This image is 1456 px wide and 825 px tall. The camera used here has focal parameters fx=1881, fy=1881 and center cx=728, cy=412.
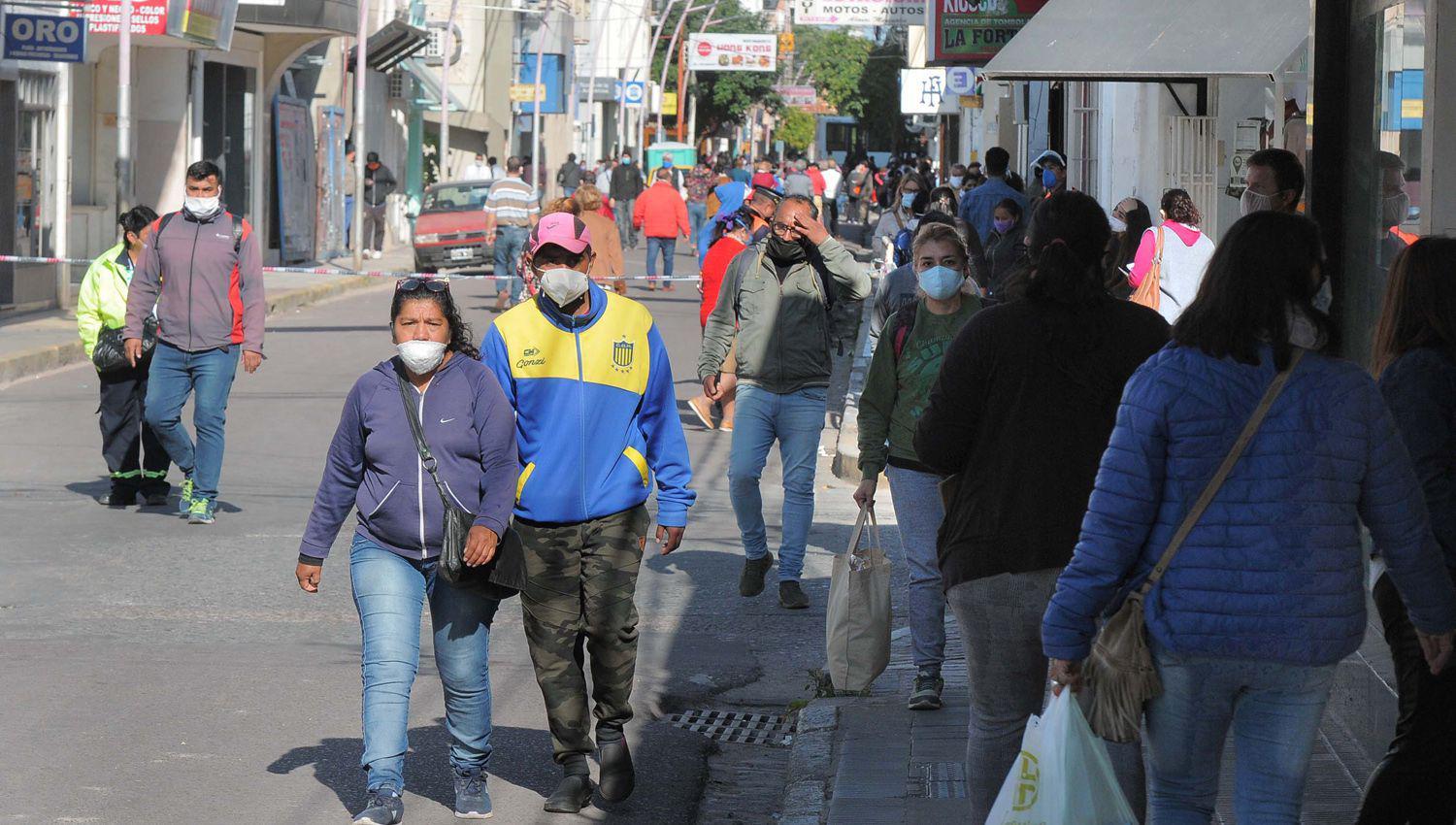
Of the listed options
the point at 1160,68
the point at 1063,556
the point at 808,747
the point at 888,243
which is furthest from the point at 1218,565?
the point at 888,243

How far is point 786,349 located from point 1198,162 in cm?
713

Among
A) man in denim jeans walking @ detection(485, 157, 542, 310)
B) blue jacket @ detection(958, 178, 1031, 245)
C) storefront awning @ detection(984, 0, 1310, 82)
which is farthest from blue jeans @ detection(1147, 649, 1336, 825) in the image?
man in denim jeans walking @ detection(485, 157, 542, 310)

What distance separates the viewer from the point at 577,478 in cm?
553

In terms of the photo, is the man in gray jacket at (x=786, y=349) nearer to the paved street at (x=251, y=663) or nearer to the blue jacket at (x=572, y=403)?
the paved street at (x=251, y=663)

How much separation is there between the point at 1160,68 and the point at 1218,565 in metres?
5.70

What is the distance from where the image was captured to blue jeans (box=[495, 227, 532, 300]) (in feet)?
71.1

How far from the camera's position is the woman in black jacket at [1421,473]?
4133 mm

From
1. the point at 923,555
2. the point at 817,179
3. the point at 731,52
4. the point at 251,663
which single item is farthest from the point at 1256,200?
the point at 731,52

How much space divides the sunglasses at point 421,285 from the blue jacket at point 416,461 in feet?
0.69

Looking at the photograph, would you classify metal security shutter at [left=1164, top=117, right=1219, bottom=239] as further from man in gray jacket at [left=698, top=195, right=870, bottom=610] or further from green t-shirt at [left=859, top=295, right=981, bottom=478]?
green t-shirt at [left=859, top=295, right=981, bottom=478]

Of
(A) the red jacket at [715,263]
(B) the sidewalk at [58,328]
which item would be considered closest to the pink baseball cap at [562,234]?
(A) the red jacket at [715,263]

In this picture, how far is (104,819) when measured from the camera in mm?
5398

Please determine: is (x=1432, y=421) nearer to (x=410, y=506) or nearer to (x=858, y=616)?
(x=858, y=616)

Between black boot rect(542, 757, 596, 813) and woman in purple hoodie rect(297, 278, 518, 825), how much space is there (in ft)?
1.20
